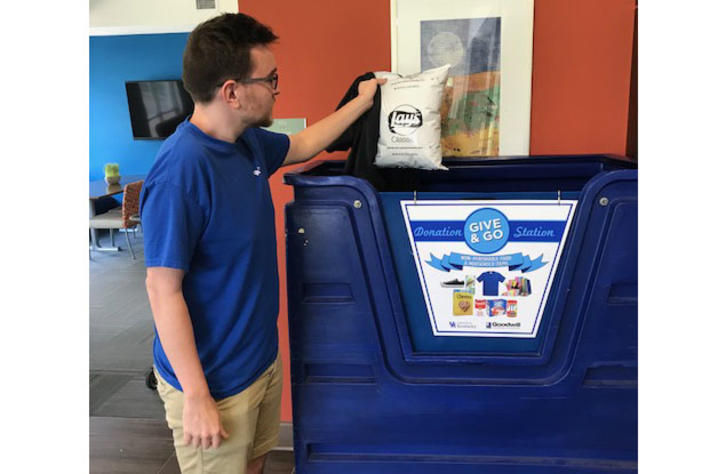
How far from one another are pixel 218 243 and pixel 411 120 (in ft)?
2.14

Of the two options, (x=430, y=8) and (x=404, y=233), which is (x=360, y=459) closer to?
(x=404, y=233)

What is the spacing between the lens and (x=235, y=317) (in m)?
1.34

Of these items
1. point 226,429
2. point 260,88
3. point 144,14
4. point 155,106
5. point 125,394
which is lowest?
point 125,394

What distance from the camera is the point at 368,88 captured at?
64.1 inches

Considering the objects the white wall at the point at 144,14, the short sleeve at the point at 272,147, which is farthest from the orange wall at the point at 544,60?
the short sleeve at the point at 272,147

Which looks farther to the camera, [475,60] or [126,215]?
[126,215]

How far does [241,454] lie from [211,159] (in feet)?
2.32

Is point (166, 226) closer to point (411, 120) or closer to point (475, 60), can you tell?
point (411, 120)

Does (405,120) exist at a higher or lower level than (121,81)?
lower

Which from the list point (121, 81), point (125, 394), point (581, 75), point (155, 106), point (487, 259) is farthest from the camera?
point (121, 81)

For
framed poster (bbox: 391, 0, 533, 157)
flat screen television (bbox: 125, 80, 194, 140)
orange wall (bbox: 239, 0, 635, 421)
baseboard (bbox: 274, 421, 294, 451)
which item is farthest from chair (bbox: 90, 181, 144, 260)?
framed poster (bbox: 391, 0, 533, 157)

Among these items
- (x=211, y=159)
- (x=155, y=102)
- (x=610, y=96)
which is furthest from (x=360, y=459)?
(x=155, y=102)

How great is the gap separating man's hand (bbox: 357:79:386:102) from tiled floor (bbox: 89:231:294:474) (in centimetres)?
153

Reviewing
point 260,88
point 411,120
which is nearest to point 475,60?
point 411,120
